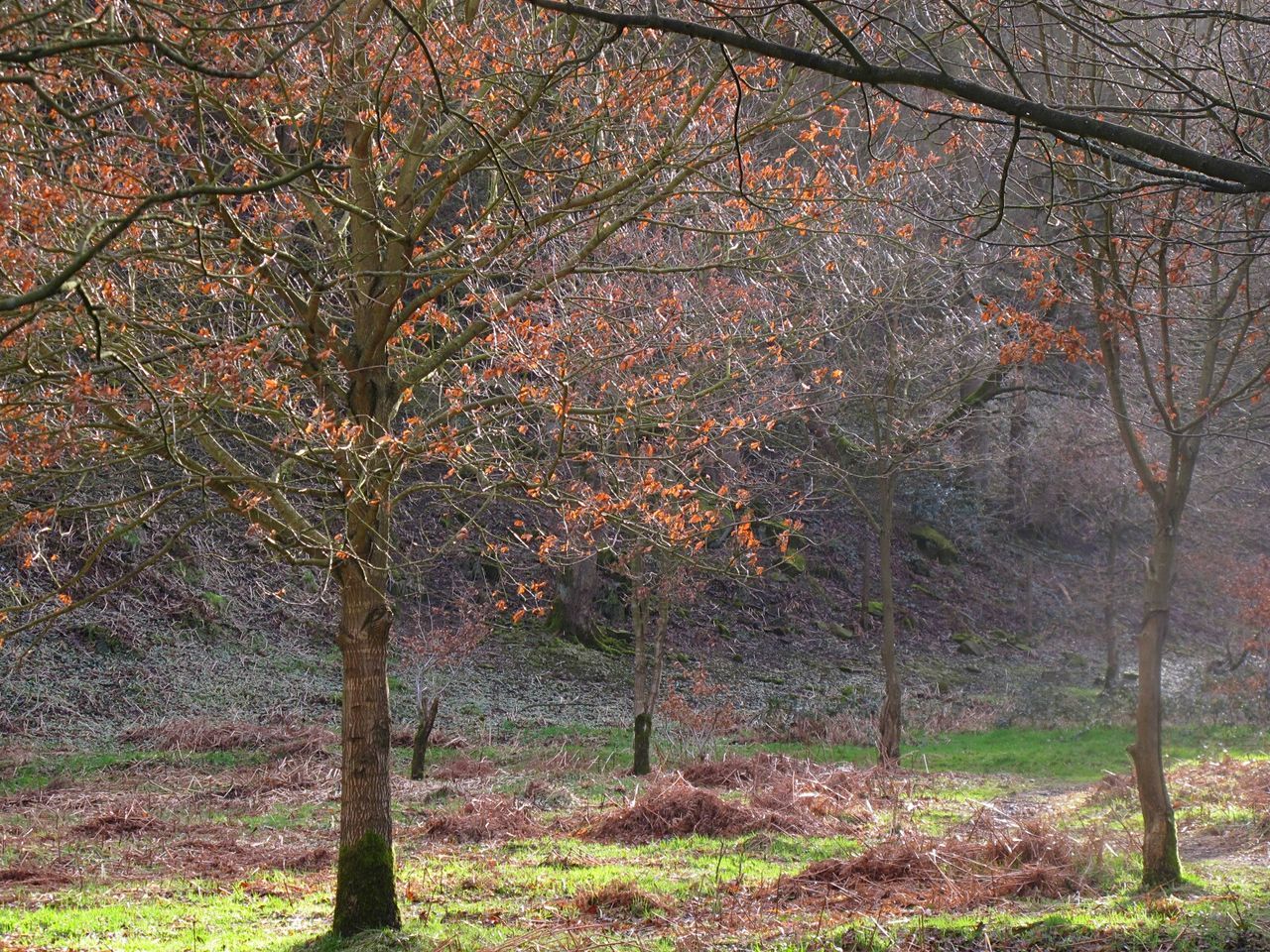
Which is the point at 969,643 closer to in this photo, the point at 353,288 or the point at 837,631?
the point at 837,631

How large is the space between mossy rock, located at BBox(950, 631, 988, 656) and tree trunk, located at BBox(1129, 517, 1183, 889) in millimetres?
19157

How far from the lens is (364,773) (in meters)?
6.53

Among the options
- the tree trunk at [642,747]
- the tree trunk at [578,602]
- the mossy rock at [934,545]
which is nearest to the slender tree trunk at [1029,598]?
the mossy rock at [934,545]

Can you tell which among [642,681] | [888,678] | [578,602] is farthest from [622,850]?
[578,602]

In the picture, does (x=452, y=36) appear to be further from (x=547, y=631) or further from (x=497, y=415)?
(x=547, y=631)

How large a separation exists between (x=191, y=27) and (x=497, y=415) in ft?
9.18

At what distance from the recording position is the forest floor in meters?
6.23

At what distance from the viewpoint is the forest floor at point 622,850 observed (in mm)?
6230

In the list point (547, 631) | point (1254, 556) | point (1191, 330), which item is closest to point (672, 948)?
point (1191, 330)

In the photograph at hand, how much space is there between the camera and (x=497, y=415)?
264 inches

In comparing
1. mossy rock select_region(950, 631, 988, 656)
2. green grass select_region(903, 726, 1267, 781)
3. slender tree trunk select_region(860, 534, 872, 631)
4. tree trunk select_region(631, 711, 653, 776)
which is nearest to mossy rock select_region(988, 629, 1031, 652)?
mossy rock select_region(950, 631, 988, 656)

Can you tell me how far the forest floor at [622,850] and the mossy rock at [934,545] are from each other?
16323 mm

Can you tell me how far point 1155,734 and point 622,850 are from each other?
4313 mm

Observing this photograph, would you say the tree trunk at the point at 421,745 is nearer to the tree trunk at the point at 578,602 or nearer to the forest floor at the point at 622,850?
the forest floor at the point at 622,850
